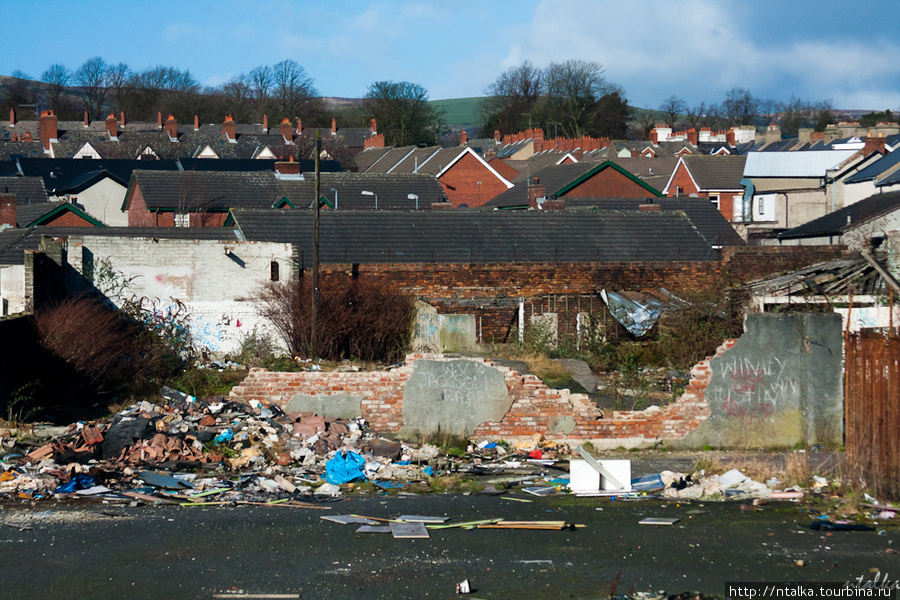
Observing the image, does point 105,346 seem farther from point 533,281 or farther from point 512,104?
point 512,104

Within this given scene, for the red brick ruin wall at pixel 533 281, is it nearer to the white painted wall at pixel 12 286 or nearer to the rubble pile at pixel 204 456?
the white painted wall at pixel 12 286

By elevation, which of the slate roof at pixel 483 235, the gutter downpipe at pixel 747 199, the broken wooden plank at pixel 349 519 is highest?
the gutter downpipe at pixel 747 199

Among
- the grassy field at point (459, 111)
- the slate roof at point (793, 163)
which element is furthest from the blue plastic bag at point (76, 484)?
the grassy field at point (459, 111)

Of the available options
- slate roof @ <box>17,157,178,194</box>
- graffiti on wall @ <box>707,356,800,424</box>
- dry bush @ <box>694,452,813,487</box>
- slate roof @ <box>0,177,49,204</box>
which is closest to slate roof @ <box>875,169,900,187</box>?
graffiti on wall @ <box>707,356,800,424</box>

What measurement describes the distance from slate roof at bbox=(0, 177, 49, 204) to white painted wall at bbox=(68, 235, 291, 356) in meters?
20.1

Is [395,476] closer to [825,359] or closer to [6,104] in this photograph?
[825,359]

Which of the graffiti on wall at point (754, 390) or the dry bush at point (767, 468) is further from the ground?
the graffiti on wall at point (754, 390)

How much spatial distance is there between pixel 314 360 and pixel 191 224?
66.8 ft

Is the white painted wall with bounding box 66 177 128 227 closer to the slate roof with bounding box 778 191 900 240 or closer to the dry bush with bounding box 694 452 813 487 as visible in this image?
the slate roof with bounding box 778 191 900 240

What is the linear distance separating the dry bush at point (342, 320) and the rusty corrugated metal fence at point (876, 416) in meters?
11.8

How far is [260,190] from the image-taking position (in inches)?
1524

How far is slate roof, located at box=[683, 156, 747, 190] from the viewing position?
53.6 metres

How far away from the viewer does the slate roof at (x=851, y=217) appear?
29.1 meters

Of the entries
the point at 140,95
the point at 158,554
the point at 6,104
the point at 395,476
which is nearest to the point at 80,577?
the point at 158,554
